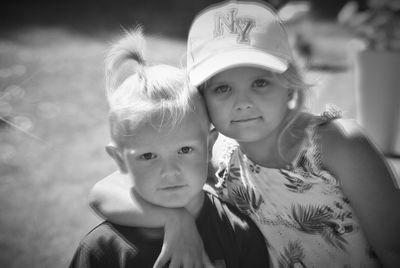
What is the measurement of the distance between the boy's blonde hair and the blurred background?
3.4 inches

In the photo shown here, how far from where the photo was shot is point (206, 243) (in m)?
1.04

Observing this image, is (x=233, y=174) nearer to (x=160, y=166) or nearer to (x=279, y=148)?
(x=279, y=148)

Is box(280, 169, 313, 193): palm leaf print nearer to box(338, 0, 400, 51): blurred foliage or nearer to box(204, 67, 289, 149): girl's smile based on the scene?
box(204, 67, 289, 149): girl's smile

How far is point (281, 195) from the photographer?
117 cm

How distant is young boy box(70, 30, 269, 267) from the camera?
98cm

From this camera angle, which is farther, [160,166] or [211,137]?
[211,137]

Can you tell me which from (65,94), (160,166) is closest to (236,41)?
(160,166)

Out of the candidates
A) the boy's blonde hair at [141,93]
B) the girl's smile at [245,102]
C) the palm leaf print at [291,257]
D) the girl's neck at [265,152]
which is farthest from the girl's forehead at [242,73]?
the palm leaf print at [291,257]

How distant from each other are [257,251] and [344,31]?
4669mm

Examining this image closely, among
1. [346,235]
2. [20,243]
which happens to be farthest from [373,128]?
[20,243]

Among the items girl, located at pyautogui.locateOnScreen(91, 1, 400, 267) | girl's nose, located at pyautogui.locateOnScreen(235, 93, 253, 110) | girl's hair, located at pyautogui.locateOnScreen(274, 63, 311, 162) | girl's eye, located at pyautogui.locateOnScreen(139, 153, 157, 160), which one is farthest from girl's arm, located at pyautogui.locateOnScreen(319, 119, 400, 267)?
girl's eye, located at pyautogui.locateOnScreen(139, 153, 157, 160)

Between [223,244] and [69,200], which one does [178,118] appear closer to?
[223,244]

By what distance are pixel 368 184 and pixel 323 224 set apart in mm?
182

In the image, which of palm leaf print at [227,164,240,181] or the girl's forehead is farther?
palm leaf print at [227,164,240,181]
